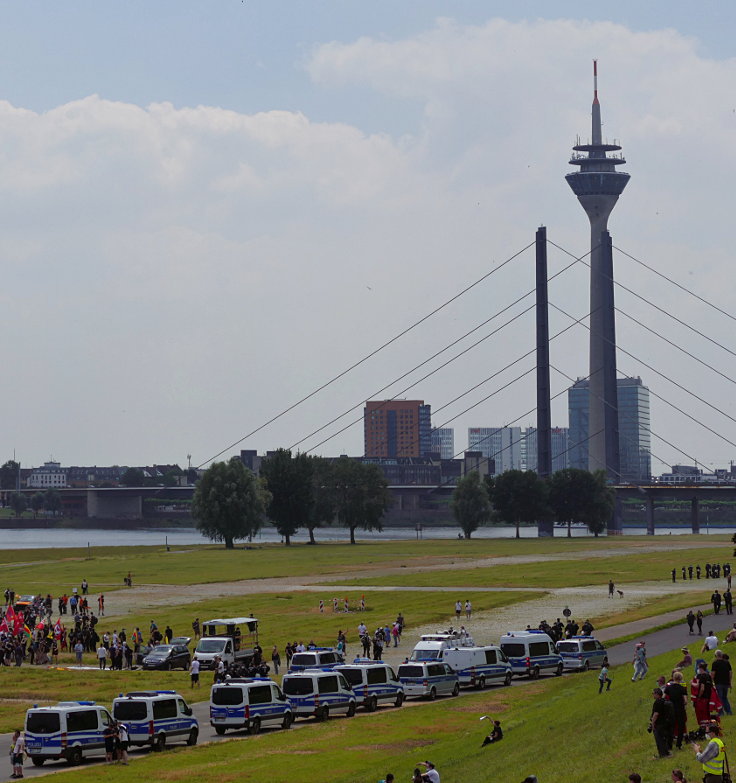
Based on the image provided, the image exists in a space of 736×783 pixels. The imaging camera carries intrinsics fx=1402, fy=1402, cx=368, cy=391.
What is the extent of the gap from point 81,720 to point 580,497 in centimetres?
15715

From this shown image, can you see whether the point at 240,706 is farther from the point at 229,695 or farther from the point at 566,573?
the point at 566,573

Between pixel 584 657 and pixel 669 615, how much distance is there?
1808cm

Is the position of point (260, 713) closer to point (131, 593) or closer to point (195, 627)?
point (195, 627)

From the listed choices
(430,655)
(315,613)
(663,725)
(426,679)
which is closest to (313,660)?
(430,655)

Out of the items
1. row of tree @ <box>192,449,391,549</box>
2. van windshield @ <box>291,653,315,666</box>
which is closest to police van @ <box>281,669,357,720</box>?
van windshield @ <box>291,653,315,666</box>

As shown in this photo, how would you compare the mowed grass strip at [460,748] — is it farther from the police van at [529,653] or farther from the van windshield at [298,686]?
the police van at [529,653]

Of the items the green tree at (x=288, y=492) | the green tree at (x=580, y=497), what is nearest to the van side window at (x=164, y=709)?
the green tree at (x=288, y=492)

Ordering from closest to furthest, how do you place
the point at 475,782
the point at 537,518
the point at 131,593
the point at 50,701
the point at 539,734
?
the point at 475,782
the point at 539,734
the point at 50,701
the point at 131,593
the point at 537,518

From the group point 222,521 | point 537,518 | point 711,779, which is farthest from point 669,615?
point 537,518

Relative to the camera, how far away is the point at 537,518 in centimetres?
19162

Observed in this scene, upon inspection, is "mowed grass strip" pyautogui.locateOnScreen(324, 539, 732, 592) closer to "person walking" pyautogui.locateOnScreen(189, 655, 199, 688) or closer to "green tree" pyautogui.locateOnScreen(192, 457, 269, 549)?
"person walking" pyautogui.locateOnScreen(189, 655, 199, 688)

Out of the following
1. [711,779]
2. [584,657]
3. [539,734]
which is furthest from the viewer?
[584,657]

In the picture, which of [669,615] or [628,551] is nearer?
[669,615]

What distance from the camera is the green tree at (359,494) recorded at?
579 feet
